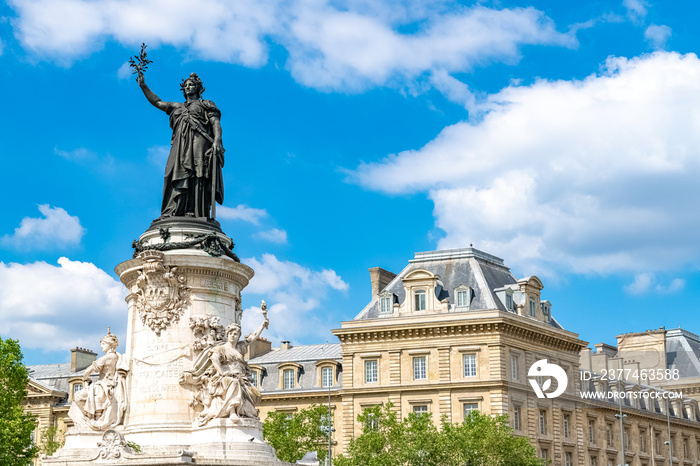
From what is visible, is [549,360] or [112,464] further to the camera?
[549,360]

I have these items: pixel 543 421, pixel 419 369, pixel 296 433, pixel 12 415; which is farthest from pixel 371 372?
pixel 12 415

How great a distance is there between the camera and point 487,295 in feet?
253

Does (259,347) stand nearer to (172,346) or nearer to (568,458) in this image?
(568,458)

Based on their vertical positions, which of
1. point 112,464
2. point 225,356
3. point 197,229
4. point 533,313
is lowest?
point 112,464

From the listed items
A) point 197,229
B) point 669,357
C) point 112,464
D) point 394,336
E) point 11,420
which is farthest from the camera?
point 669,357

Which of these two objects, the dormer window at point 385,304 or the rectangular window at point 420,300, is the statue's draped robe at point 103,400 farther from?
the dormer window at point 385,304

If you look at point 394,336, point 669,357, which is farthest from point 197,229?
point 669,357

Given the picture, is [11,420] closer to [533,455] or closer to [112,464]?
[112,464]

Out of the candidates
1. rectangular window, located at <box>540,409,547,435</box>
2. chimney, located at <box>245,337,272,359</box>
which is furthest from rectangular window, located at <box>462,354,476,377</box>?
chimney, located at <box>245,337,272,359</box>

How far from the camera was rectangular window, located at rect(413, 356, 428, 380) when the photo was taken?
75812 millimetres

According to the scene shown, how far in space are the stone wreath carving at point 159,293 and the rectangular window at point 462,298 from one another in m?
52.4

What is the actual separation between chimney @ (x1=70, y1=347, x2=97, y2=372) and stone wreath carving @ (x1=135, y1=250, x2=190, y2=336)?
7079 centimetres

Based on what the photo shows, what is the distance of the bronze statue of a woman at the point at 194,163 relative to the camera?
2738 centimetres

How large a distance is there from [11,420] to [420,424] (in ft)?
83.1
